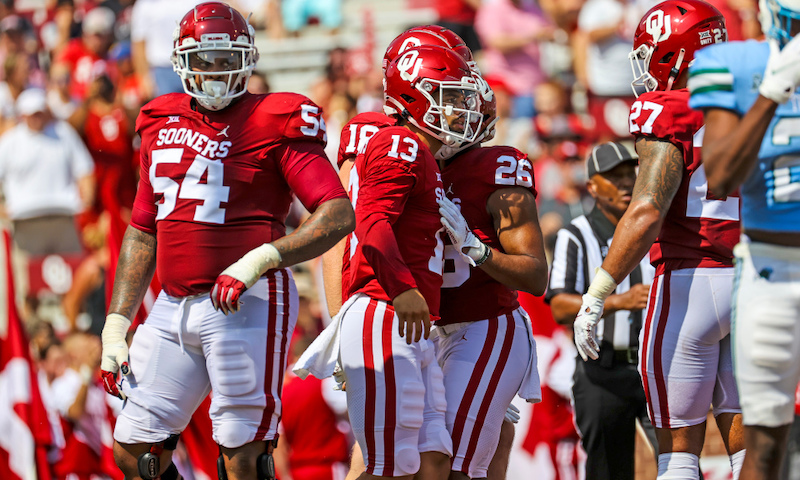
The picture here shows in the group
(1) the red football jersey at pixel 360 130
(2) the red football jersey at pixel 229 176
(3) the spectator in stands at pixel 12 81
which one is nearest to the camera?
(2) the red football jersey at pixel 229 176

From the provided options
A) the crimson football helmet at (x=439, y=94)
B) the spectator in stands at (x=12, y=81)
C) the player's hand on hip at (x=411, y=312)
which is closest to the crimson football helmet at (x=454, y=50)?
the crimson football helmet at (x=439, y=94)

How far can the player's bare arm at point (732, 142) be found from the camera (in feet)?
9.52

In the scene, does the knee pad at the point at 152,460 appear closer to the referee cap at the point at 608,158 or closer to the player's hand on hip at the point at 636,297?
the player's hand on hip at the point at 636,297

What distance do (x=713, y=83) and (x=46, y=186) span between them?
26.8 feet

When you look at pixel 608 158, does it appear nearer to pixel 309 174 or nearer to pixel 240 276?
pixel 309 174

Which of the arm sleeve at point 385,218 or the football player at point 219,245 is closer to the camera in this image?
the arm sleeve at point 385,218

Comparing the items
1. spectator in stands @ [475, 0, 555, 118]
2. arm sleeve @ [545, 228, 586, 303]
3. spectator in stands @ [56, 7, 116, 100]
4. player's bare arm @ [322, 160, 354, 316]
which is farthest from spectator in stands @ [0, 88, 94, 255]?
player's bare arm @ [322, 160, 354, 316]

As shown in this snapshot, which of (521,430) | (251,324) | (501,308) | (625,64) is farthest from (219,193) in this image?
(625,64)

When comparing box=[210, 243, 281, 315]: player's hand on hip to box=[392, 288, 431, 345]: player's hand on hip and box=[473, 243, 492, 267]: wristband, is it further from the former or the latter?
box=[473, 243, 492, 267]: wristband

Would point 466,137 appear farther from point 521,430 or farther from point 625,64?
point 625,64

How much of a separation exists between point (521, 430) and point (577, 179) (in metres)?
3.05

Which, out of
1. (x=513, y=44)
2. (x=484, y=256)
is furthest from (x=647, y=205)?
(x=513, y=44)

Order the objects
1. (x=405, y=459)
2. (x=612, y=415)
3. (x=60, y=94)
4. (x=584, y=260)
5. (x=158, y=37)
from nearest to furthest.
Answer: (x=405, y=459), (x=612, y=415), (x=584, y=260), (x=158, y=37), (x=60, y=94)

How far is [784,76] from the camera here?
286 centimetres
